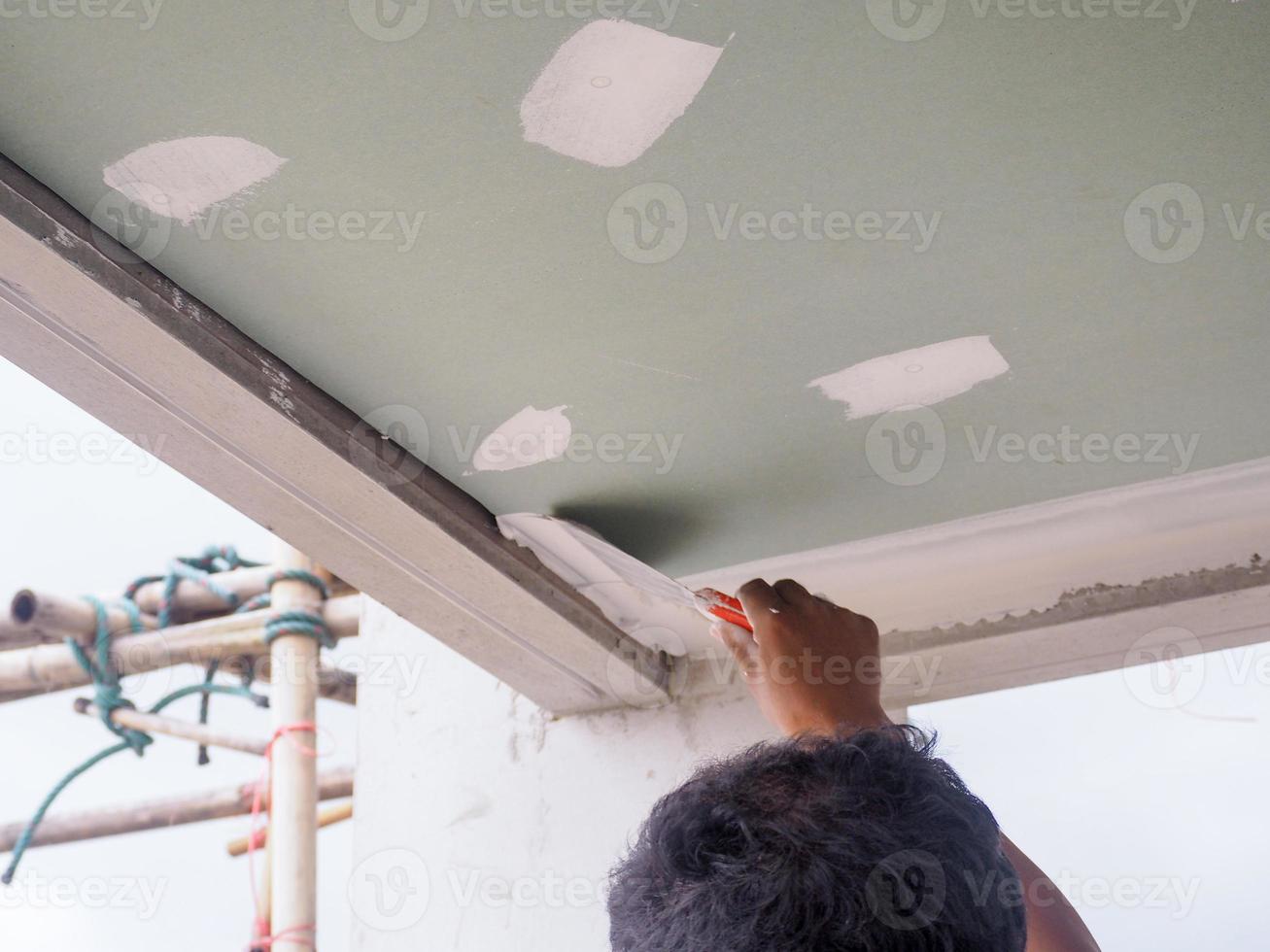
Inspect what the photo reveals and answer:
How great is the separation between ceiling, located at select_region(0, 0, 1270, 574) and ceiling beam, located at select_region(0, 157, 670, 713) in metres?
0.03

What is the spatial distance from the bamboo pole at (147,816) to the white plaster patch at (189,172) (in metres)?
3.53

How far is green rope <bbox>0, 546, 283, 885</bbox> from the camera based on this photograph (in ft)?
11.4

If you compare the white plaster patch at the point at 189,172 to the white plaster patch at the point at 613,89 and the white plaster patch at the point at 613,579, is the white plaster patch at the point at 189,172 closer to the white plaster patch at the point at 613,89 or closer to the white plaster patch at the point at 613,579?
the white plaster patch at the point at 613,89

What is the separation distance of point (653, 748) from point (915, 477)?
2.42 feet

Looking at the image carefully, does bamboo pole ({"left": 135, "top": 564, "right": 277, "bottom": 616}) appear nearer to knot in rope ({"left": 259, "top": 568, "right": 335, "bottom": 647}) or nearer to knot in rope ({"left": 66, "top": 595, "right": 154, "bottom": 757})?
knot in rope ({"left": 66, "top": 595, "right": 154, "bottom": 757})

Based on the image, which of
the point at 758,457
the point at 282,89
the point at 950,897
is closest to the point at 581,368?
the point at 758,457

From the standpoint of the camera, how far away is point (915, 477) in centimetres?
168

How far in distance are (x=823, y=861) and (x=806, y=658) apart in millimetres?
643

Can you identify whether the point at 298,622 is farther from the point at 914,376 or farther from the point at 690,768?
the point at 914,376

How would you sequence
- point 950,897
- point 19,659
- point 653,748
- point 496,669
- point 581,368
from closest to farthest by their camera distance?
point 950,897, point 581,368, point 496,669, point 653,748, point 19,659

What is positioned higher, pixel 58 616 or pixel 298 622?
pixel 58 616

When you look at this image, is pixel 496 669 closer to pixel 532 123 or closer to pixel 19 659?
pixel 532 123

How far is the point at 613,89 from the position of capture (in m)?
1.06

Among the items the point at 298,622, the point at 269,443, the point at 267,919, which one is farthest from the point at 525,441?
the point at 267,919
